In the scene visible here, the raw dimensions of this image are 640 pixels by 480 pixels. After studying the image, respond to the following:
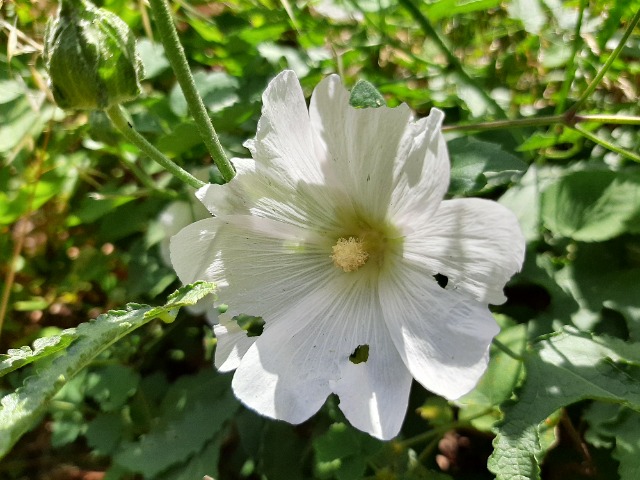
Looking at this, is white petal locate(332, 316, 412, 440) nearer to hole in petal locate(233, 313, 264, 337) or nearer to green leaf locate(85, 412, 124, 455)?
hole in petal locate(233, 313, 264, 337)

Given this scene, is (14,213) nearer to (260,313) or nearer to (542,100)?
(260,313)

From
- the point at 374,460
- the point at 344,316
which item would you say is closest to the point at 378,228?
the point at 344,316

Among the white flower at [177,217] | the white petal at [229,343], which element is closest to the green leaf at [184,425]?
the white flower at [177,217]

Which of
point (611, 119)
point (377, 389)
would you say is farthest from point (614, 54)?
point (377, 389)

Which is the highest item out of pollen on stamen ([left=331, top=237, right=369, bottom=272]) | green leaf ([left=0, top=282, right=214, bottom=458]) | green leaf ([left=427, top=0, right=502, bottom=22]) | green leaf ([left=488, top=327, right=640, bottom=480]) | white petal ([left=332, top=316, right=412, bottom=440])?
green leaf ([left=427, top=0, right=502, bottom=22])

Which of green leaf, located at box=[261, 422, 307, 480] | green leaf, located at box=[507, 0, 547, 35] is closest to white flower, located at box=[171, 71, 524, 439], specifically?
green leaf, located at box=[261, 422, 307, 480]

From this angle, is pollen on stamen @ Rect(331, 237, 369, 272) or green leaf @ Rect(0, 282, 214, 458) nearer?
green leaf @ Rect(0, 282, 214, 458)
